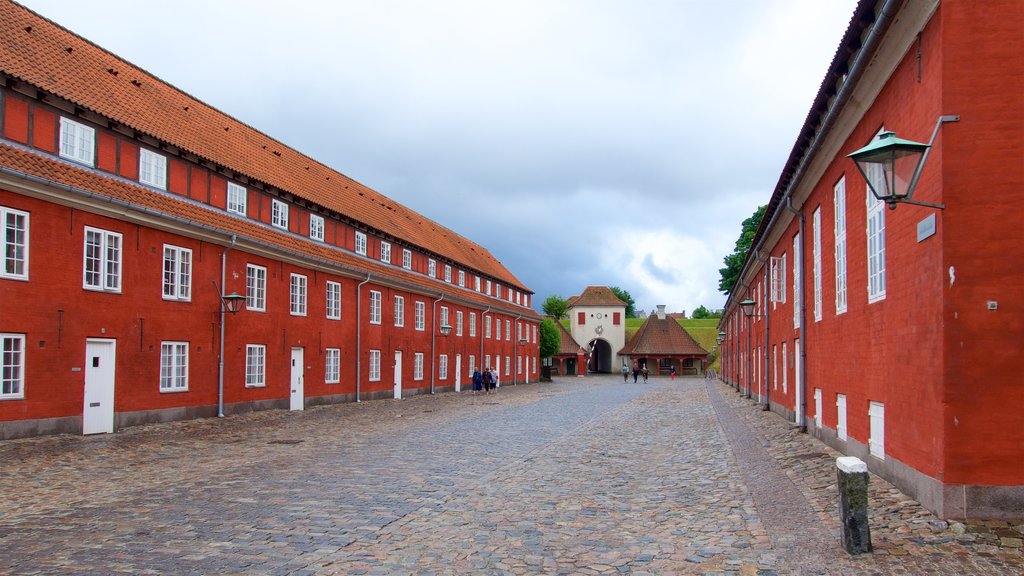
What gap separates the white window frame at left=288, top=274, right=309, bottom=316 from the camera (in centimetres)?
2414

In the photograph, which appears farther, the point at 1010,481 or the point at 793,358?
the point at 793,358

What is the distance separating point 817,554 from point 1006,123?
13.3 feet

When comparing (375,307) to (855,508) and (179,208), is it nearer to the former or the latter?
(179,208)

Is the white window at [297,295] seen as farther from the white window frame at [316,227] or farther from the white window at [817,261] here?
the white window at [817,261]

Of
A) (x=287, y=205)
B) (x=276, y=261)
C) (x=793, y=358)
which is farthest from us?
(x=287, y=205)

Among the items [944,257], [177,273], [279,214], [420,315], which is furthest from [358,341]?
[944,257]

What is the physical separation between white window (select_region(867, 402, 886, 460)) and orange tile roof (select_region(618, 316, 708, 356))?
222ft

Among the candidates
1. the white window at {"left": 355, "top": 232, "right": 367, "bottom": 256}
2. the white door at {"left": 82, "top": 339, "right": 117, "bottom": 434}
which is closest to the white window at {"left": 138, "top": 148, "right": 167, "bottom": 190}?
the white door at {"left": 82, "top": 339, "right": 117, "bottom": 434}

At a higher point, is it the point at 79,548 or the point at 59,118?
the point at 59,118

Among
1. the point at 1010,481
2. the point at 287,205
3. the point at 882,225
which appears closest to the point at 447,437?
the point at 882,225

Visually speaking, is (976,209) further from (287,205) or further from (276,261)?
(287,205)

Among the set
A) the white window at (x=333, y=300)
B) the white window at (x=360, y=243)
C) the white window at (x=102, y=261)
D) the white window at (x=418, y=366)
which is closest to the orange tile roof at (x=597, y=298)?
the white window at (x=418, y=366)

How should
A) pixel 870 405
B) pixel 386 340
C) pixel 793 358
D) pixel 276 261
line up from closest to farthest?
pixel 870 405 < pixel 793 358 < pixel 276 261 < pixel 386 340

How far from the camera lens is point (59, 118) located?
15930 mm
